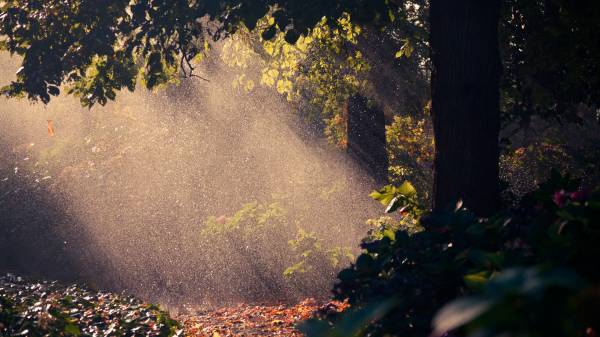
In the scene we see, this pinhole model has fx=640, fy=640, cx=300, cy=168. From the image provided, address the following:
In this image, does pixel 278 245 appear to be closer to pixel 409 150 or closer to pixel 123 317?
pixel 409 150

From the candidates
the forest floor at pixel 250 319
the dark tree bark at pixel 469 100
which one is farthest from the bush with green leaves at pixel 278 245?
the dark tree bark at pixel 469 100

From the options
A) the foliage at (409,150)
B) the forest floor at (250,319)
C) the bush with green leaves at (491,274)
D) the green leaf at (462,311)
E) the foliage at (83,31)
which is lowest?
the forest floor at (250,319)

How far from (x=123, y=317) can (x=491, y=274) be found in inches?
274

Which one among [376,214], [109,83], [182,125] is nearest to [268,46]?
[109,83]

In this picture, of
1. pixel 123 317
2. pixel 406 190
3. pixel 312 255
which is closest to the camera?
pixel 406 190

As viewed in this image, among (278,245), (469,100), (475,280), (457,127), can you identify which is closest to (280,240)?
(278,245)

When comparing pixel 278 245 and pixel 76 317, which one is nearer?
pixel 76 317

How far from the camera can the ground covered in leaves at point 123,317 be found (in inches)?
237

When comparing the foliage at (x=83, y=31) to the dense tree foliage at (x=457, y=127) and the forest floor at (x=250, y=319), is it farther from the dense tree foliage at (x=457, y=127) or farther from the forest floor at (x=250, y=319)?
the forest floor at (x=250, y=319)

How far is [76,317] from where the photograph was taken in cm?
769

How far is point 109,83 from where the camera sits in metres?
9.00

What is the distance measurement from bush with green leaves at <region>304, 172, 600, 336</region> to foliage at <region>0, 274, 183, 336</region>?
3528mm

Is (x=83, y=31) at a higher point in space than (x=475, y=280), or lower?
higher

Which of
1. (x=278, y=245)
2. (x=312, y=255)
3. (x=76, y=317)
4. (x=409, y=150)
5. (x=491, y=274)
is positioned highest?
(x=491, y=274)
